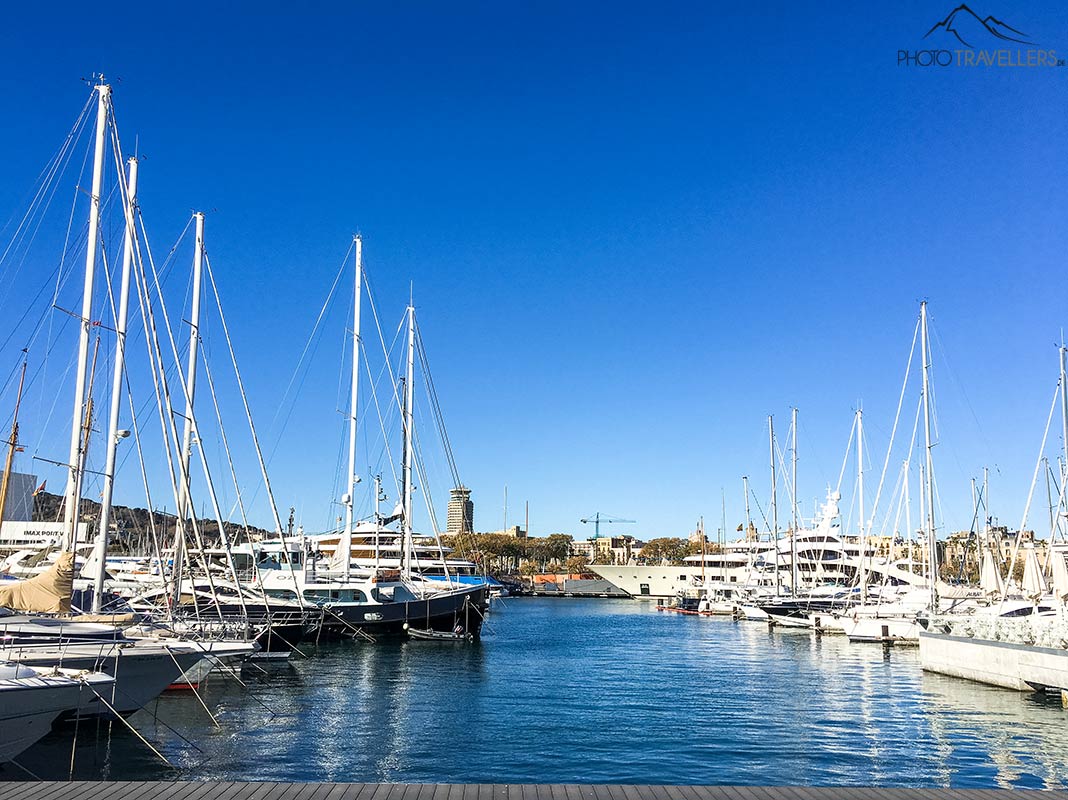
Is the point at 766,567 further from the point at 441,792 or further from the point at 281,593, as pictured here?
the point at 441,792

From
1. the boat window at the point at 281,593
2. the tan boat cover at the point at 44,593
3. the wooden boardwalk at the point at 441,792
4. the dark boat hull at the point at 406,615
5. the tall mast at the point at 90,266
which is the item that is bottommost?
the dark boat hull at the point at 406,615

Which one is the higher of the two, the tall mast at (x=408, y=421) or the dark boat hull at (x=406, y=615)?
the tall mast at (x=408, y=421)

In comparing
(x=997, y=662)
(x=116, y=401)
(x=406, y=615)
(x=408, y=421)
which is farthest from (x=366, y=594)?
(x=997, y=662)

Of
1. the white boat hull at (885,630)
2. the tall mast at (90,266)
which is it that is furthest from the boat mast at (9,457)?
the white boat hull at (885,630)

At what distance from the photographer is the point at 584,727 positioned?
94.2ft

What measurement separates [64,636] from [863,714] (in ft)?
81.9

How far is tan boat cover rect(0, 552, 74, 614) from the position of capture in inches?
1022

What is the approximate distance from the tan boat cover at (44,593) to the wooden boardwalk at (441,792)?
42.7 ft

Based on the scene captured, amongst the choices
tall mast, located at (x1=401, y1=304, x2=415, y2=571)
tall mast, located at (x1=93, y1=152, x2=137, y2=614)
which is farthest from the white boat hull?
tall mast, located at (x1=93, y1=152, x2=137, y2=614)

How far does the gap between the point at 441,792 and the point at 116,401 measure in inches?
896

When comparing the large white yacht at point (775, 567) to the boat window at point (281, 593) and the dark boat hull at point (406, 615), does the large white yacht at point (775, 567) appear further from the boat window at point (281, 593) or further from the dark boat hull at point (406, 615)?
the boat window at point (281, 593)

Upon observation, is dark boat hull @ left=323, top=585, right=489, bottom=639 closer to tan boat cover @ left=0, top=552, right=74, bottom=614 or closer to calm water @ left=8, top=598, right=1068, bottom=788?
calm water @ left=8, top=598, right=1068, bottom=788

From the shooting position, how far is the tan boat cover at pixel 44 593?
85.1 ft

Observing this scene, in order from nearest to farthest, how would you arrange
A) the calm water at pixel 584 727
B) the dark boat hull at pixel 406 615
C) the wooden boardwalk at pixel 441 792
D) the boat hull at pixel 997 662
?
the wooden boardwalk at pixel 441 792
the calm water at pixel 584 727
the boat hull at pixel 997 662
the dark boat hull at pixel 406 615
